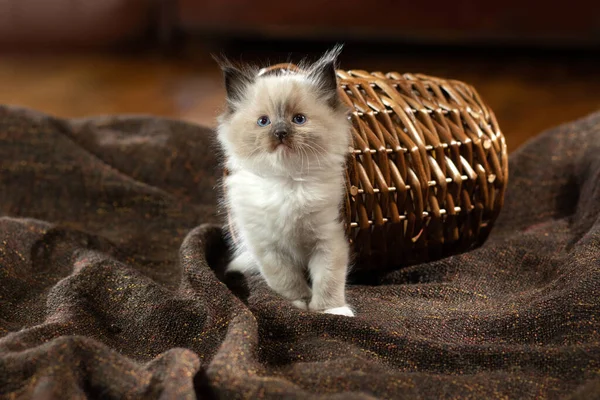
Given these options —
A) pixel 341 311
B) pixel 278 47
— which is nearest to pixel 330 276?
pixel 341 311

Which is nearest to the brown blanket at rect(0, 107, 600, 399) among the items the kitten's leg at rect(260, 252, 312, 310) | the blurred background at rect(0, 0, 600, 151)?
the kitten's leg at rect(260, 252, 312, 310)

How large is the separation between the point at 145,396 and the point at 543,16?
8.71 ft

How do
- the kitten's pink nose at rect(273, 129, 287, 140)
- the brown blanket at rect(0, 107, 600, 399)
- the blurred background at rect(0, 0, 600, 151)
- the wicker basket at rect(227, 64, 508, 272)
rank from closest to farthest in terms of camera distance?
the brown blanket at rect(0, 107, 600, 399), the kitten's pink nose at rect(273, 129, 287, 140), the wicker basket at rect(227, 64, 508, 272), the blurred background at rect(0, 0, 600, 151)

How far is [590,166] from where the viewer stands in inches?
56.8

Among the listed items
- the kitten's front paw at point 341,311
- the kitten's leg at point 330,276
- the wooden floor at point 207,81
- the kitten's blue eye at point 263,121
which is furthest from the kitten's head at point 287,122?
the wooden floor at point 207,81

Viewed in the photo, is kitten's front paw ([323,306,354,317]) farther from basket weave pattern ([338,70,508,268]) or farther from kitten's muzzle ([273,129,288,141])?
kitten's muzzle ([273,129,288,141])

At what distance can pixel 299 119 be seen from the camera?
106 cm

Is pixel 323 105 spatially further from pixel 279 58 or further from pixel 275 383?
pixel 279 58

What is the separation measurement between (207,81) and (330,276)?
82.9 inches

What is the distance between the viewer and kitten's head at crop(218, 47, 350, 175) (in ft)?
3.39

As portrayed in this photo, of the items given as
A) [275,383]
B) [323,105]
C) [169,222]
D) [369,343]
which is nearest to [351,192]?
[323,105]

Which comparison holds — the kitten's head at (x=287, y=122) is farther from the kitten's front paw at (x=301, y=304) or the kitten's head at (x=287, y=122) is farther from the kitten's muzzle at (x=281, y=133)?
the kitten's front paw at (x=301, y=304)

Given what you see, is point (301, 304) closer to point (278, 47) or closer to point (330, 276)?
point (330, 276)

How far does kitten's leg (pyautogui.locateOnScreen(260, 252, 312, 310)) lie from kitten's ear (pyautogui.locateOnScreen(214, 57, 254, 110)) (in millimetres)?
285
